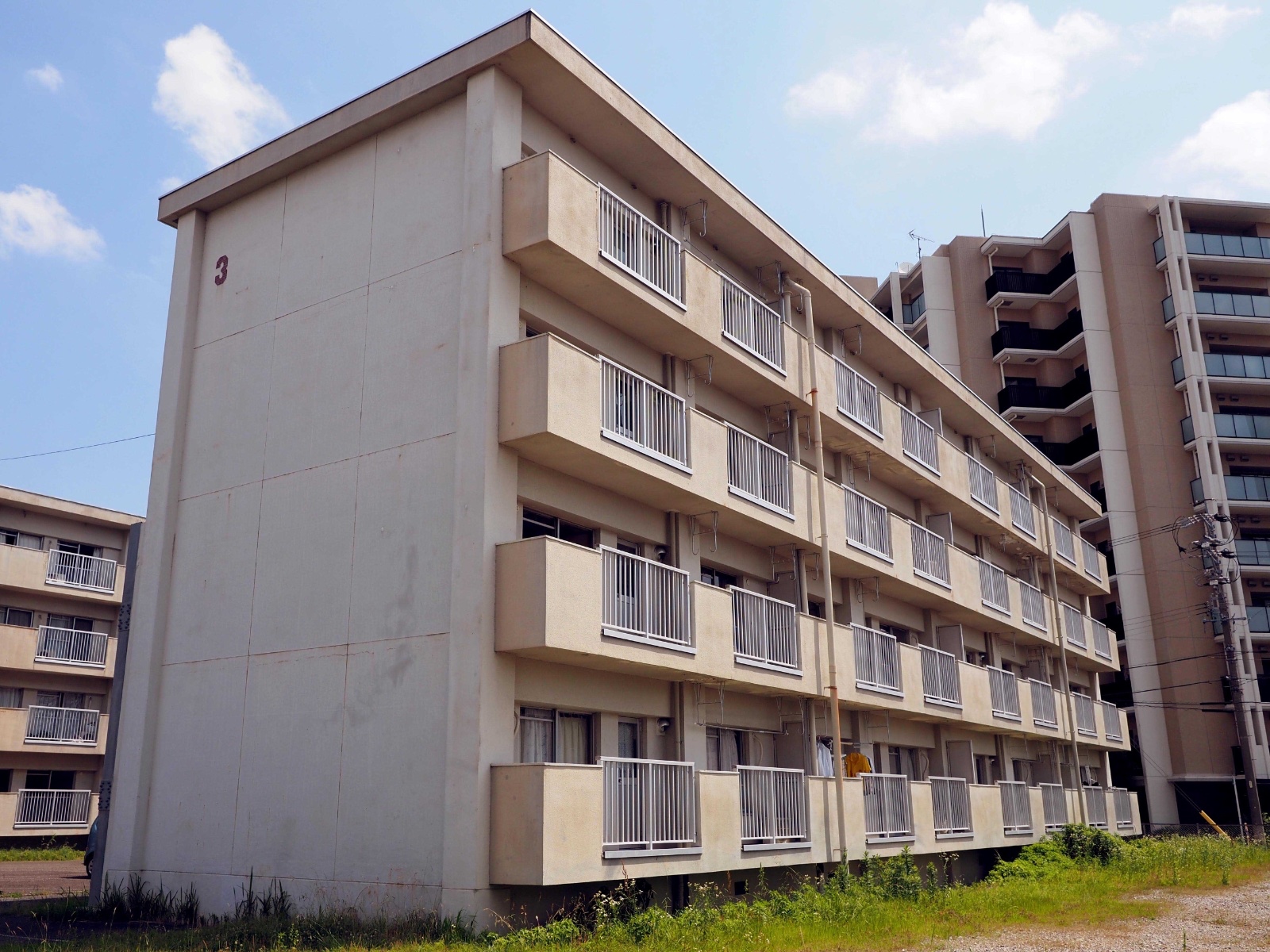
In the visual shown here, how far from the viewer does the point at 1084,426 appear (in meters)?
55.9

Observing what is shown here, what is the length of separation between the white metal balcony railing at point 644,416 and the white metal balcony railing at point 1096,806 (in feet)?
79.0

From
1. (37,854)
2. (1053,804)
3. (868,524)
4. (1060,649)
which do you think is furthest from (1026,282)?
(37,854)

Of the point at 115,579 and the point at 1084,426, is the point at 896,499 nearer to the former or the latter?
the point at 115,579

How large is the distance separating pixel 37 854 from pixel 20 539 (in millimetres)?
10346

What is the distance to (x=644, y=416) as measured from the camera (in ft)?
57.1

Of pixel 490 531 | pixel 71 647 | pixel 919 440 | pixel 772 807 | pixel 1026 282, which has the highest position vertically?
pixel 1026 282

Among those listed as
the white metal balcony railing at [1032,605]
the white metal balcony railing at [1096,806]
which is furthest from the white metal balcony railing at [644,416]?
the white metal balcony railing at [1096,806]

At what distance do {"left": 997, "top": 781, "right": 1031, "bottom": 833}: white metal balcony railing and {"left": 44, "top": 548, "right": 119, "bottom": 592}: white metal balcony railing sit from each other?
29663 millimetres

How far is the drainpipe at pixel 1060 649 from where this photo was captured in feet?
114

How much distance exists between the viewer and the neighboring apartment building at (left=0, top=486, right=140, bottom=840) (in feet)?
113

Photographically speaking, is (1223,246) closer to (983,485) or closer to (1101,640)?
(1101,640)

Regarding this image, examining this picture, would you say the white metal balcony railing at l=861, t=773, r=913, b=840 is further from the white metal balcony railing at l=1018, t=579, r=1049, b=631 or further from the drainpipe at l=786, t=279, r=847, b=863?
the white metal balcony railing at l=1018, t=579, r=1049, b=631

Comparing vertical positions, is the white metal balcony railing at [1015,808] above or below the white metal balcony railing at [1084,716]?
below

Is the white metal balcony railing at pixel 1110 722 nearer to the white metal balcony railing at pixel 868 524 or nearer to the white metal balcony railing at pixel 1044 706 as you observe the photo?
the white metal balcony railing at pixel 1044 706
